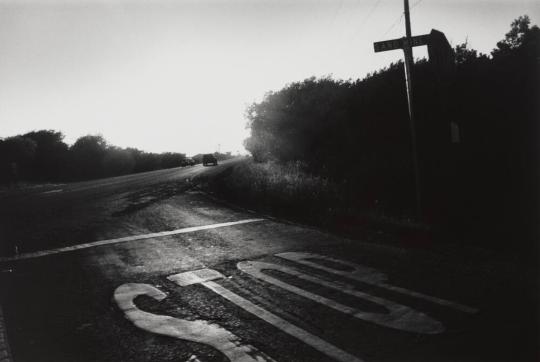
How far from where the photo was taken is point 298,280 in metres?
5.45

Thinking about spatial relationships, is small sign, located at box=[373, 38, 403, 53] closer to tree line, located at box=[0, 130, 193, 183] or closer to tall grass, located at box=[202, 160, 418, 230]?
tall grass, located at box=[202, 160, 418, 230]

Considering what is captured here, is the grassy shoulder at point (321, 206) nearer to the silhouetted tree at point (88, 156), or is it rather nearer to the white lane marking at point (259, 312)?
the white lane marking at point (259, 312)

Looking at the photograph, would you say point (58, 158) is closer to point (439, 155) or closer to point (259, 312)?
point (439, 155)

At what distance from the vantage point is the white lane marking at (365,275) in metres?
4.18

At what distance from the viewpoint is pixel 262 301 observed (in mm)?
4738

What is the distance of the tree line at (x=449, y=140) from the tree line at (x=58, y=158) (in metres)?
41.0

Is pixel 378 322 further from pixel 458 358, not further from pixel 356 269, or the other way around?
pixel 356 269

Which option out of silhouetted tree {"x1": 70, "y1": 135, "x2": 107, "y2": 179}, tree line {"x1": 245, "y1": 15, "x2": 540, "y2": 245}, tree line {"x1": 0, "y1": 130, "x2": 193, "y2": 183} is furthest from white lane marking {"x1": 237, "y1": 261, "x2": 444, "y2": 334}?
silhouetted tree {"x1": 70, "y1": 135, "x2": 107, "y2": 179}

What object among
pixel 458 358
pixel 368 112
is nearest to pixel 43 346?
pixel 458 358

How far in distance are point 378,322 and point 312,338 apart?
0.80 metres

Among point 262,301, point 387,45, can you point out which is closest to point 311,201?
point 387,45

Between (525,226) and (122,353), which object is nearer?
(122,353)

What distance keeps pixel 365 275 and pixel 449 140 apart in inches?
416

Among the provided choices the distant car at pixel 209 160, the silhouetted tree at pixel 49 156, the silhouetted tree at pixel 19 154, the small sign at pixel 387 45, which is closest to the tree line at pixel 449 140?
the small sign at pixel 387 45
